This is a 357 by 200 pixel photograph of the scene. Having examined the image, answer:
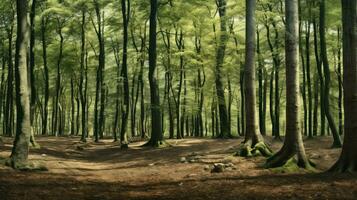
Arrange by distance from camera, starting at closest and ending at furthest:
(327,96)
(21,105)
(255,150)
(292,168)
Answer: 1. (292,168)
2. (21,105)
3. (255,150)
4. (327,96)

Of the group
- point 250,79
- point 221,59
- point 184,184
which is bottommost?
point 184,184

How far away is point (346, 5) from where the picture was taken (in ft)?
33.1

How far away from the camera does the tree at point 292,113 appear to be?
439 inches

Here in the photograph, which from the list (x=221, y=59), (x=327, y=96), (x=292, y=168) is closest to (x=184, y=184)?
(x=292, y=168)

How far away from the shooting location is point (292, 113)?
11.4 metres

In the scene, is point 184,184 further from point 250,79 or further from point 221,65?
point 221,65

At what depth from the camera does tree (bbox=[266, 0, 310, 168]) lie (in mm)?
11156

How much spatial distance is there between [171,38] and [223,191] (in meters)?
31.9

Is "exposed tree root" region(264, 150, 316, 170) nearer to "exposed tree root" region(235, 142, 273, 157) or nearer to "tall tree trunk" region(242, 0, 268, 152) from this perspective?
"exposed tree root" region(235, 142, 273, 157)

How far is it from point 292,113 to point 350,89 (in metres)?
1.99

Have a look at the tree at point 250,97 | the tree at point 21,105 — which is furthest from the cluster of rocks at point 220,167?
the tree at point 21,105

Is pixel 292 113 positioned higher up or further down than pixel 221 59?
further down

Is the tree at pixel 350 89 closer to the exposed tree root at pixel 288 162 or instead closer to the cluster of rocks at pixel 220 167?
the exposed tree root at pixel 288 162

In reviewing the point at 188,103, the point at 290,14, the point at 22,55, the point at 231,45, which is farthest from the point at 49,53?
the point at 290,14
